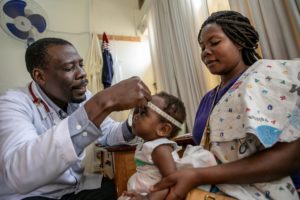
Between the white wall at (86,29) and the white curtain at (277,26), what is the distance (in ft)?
8.85

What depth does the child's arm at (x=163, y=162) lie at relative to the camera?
84 cm

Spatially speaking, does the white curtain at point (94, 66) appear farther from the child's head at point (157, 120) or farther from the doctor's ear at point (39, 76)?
the child's head at point (157, 120)

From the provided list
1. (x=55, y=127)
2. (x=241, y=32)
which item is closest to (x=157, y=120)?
(x=55, y=127)

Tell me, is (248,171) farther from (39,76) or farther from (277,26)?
(39,76)

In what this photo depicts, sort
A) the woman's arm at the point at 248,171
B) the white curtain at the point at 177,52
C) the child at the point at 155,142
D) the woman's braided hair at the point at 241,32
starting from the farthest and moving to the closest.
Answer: the white curtain at the point at 177,52 → the woman's braided hair at the point at 241,32 → the child at the point at 155,142 → the woman's arm at the point at 248,171

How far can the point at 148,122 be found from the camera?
1.15 meters

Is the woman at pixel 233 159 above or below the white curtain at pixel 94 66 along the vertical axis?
below

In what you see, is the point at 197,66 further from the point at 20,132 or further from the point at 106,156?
the point at 20,132

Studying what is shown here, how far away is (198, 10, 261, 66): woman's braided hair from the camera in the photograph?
1.11 m

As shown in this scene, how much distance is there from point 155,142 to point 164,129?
132mm

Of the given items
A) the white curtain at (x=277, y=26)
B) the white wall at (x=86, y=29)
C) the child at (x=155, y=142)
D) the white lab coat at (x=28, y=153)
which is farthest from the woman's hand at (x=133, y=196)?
the white wall at (x=86, y=29)

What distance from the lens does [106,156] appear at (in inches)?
114

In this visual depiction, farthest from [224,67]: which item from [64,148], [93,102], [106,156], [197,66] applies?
[106,156]

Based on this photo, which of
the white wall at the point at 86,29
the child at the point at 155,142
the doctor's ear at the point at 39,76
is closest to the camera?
the child at the point at 155,142
